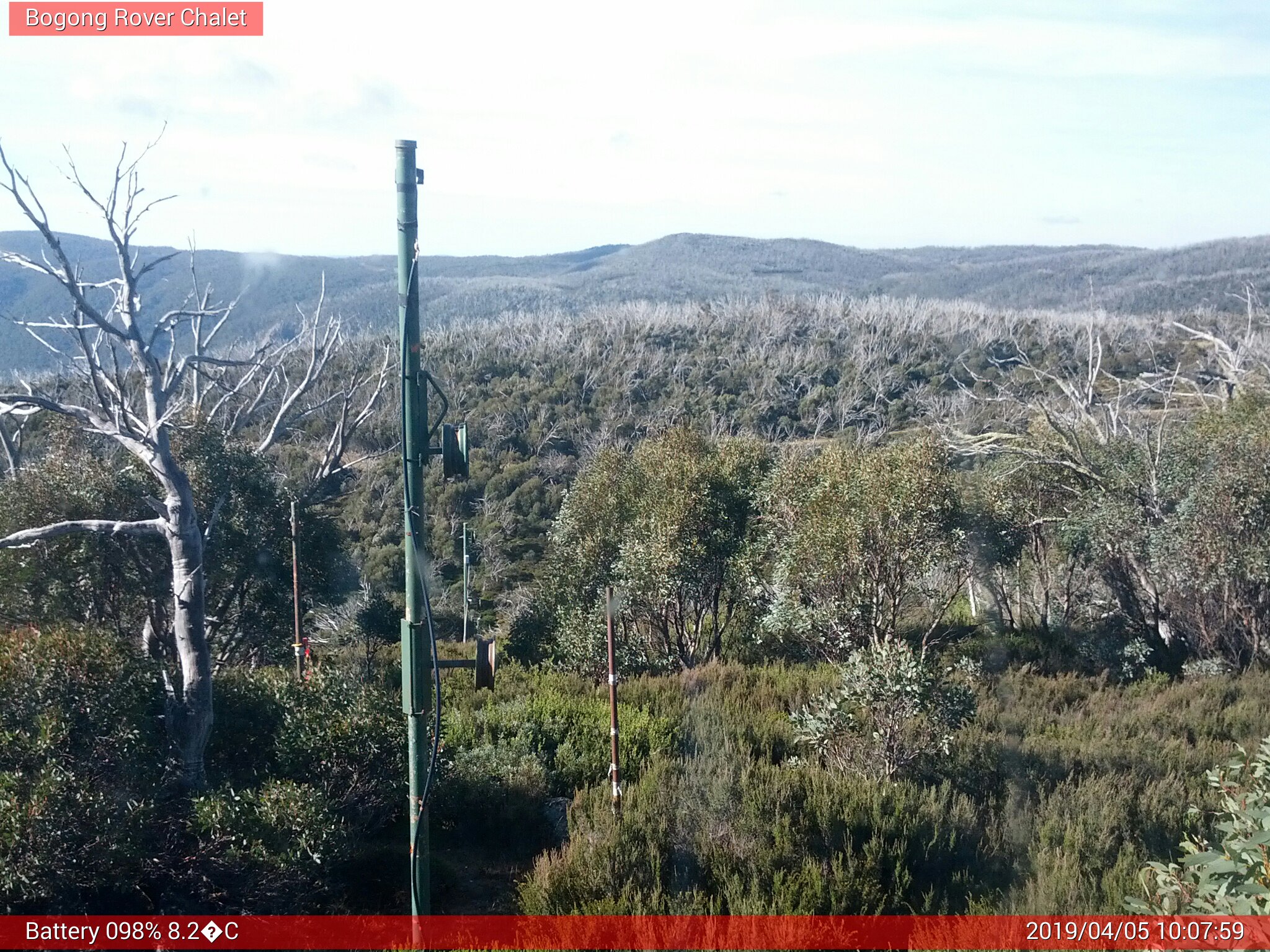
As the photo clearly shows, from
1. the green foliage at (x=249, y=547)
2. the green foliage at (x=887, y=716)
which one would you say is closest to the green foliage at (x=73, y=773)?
the green foliage at (x=249, y=547)

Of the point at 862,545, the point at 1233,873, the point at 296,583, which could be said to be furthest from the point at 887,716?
the point at 296,583

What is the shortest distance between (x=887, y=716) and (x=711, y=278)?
70849mm

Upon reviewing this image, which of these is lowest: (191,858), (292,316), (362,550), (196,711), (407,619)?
(362,550)

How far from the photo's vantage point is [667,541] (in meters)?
12.6

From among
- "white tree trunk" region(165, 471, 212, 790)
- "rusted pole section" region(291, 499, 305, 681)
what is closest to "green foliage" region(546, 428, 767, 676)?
"rusted pole section" region(291, 499, 305, 681)

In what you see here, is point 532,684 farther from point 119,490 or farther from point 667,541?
point 119,490

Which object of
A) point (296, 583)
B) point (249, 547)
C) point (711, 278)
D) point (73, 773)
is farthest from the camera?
point (711, 278)

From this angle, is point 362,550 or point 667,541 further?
point 362,550

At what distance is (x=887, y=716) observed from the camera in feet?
23.1

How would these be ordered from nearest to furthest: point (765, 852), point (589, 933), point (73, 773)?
point (589, 933) < point (73, 773) < point (765, 852)

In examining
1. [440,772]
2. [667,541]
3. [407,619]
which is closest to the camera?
[407,619]

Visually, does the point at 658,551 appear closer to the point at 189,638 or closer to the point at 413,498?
the point at 189,638

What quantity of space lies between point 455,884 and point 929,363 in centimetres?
3478

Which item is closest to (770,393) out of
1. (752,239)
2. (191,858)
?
(191,858)
